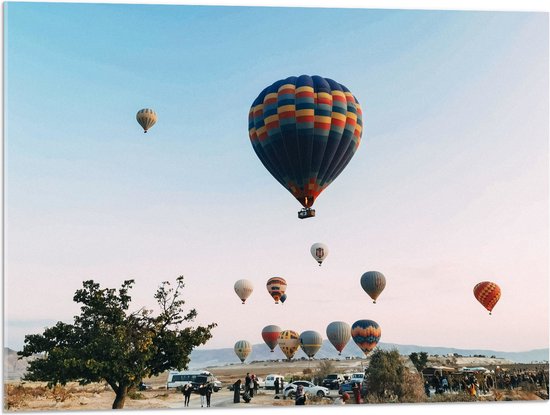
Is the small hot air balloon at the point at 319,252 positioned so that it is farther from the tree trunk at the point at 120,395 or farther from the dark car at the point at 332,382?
the tree trunk at the point at 120,395

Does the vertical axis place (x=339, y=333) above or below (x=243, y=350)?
above

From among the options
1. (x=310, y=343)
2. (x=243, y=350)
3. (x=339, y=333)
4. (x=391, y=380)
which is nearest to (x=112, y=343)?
(x=391, y=380)

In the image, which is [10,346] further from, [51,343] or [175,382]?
[175,382]

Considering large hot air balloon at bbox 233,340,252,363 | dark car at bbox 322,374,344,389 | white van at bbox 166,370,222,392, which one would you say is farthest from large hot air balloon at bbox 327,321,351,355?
white van at bbox 166,370,222,392

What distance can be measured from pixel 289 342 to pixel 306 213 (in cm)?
4057

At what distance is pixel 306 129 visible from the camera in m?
33.7

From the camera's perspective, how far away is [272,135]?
113 ft

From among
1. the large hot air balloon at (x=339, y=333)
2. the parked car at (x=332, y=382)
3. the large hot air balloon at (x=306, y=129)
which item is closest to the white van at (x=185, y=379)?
the parked car at (x=332, y=382)

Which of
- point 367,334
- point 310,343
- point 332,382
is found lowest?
point 332,382

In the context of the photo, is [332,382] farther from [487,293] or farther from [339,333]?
[339,333]

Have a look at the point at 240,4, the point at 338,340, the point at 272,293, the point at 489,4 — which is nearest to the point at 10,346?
the point at 240,4

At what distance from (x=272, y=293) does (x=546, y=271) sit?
124 feet

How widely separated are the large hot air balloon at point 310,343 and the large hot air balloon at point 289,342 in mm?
1088

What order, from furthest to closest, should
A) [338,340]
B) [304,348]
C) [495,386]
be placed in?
[304,348], [338,340], [495,386]
